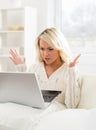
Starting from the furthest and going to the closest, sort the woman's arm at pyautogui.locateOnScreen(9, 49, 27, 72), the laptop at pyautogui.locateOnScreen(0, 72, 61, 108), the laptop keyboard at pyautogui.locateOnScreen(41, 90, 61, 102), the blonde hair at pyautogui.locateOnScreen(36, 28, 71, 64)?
1. the woman's arm at pyautogui.locateOnScreen(9, 49, 27, 72)
2. the blonde hair at pyautogui.locateOnScreen(36, 28, 71, 64)
3. the laptop keyboard at pyautogui.locateOnScreen(41, 90, 61, 102)
4. the laptop at pyautogui.locateOnScreen(0, 72, 61, 108)

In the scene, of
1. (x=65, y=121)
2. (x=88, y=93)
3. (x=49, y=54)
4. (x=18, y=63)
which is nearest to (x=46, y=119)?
(x=65, y=121)

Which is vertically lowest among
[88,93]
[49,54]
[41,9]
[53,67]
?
[88,93]

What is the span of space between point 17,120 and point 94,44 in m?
2.54

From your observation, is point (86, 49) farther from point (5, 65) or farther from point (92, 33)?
point (5, 65)

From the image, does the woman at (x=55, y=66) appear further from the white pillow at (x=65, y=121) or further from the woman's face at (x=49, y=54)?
the white pillow at (x=65, y=121)

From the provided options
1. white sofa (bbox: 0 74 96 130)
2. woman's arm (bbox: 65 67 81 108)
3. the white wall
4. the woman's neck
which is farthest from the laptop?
the white wall

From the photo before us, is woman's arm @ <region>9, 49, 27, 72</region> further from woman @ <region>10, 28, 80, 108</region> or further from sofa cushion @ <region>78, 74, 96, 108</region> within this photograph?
sofa cushion @ <region>78, 74, 96, 108</region>

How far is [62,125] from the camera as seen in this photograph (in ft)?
4.27

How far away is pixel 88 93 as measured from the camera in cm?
196

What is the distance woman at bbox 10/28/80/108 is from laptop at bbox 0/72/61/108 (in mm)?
272

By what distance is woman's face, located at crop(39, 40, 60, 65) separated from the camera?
7.14ft

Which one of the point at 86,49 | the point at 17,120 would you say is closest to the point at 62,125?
the point at 17,120

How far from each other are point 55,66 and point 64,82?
166 millimetres

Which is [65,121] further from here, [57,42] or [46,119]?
[57,42]
